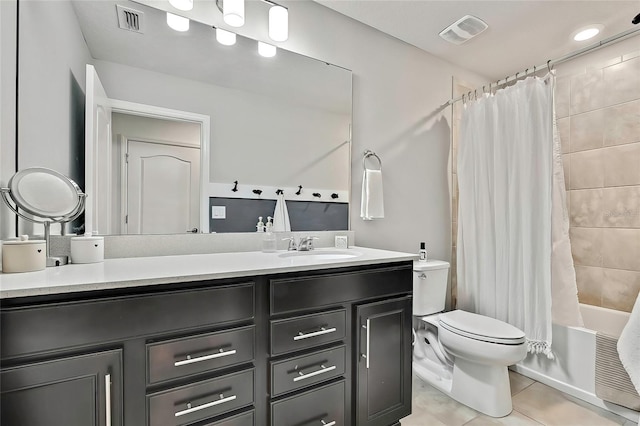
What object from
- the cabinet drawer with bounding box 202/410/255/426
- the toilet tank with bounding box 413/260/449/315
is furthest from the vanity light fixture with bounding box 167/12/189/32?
the toilet tank with bounding box 413/260/449/315

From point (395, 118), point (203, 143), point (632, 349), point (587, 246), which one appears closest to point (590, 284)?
point (587, 246)

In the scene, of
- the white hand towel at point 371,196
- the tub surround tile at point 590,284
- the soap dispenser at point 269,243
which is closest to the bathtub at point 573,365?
the tub surround tile at point 590,284

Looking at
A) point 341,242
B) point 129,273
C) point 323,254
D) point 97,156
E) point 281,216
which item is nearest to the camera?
point 129,273

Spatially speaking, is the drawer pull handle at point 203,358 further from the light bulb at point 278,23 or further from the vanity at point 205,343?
the light bulb at point 278,23

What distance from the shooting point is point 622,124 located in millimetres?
2184

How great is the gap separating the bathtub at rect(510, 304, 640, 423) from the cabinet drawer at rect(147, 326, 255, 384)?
193 cm

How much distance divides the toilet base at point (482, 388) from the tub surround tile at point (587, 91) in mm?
2075

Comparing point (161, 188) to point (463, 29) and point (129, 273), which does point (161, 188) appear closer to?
point (129, 273)

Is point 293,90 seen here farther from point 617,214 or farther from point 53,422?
point 617,214

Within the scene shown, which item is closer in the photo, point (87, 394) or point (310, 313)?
point (87, 394)

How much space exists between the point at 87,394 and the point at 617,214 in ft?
10.2

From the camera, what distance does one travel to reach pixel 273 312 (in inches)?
44.6

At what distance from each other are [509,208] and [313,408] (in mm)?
1726

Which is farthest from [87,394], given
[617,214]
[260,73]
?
[617,214]
